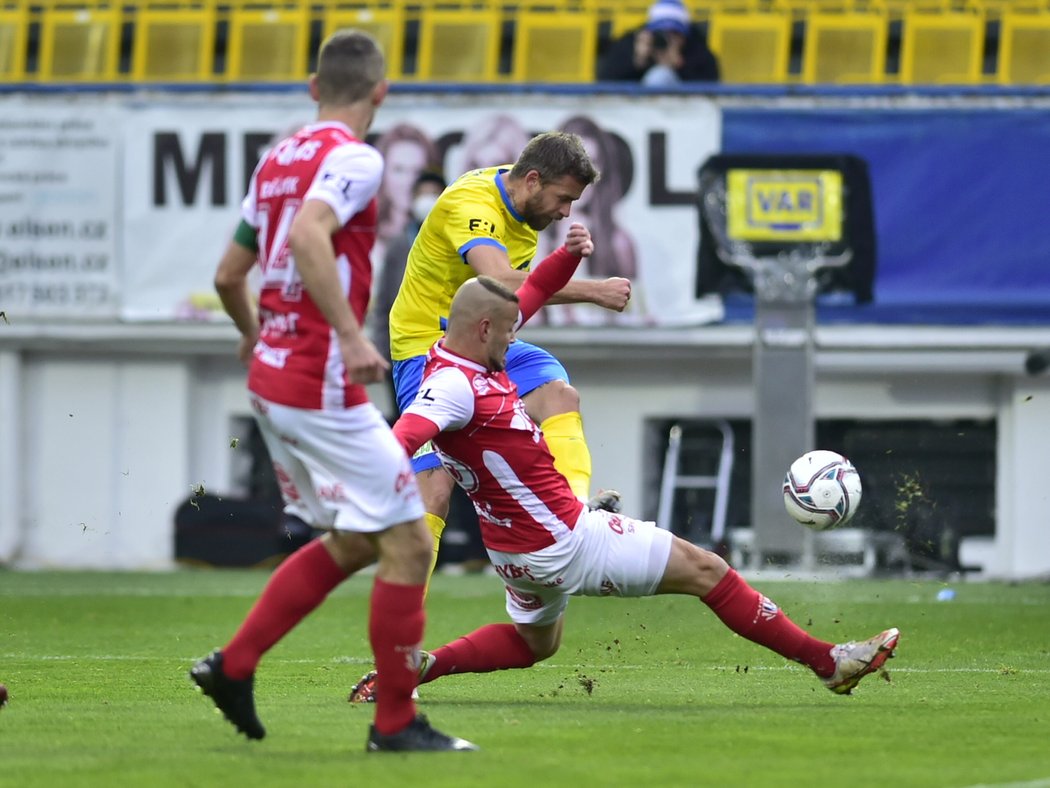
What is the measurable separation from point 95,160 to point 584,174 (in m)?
9.35

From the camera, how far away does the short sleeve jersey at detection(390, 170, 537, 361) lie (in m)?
6.62

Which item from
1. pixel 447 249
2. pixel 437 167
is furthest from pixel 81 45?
pixel 447 249

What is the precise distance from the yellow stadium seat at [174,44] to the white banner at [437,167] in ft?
5.28

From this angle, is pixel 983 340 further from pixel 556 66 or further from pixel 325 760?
pixel 325 760

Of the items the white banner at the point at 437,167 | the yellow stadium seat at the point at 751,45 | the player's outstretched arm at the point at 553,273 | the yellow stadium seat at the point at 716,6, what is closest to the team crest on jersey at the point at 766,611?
the player's outstretched arm at the point at 553,273

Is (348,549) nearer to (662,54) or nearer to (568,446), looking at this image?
(568,446)

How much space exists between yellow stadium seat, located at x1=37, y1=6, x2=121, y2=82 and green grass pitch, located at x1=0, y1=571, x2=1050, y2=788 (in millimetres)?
7452

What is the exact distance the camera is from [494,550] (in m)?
5.84

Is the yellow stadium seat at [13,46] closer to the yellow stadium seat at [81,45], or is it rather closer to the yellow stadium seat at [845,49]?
the yellow stadium seat at [81,45]

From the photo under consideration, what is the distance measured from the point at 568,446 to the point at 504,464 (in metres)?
1.07

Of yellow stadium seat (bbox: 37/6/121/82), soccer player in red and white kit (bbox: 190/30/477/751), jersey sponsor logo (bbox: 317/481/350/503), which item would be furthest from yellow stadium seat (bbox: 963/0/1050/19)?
jersey sponsor logo (bbox: 317/481/350/503)

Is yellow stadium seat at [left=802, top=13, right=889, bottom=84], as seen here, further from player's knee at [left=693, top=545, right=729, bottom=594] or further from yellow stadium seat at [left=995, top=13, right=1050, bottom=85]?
player's knee at [left=693, top=545, right=729, bottom=594]

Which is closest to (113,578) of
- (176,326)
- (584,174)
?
(176,326)

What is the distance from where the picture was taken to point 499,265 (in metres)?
6.43
